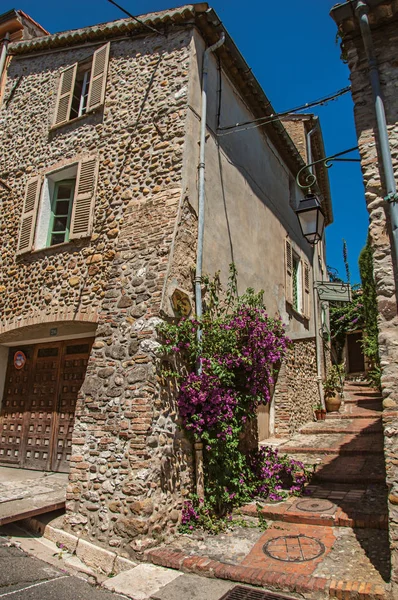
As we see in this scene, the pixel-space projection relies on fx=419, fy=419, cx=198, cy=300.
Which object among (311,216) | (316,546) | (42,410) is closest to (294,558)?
(316,546)

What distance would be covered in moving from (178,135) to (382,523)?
6015 mm

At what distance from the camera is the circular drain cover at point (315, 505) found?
525 cm

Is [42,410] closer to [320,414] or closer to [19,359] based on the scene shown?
[19,359]

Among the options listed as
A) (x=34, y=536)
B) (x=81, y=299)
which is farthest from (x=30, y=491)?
(x=81, y=299)

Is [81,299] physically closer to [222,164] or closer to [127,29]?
[222,164]

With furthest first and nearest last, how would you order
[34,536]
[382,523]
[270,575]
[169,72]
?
[169,72] → [34,536] → [382,523] → [270,575]

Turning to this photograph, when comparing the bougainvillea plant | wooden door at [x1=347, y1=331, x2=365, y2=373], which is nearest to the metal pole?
the bougainvillea plant

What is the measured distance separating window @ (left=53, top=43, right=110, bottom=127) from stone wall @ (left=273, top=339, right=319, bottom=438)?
644 cm

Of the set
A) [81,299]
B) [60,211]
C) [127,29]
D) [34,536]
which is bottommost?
[34,536]

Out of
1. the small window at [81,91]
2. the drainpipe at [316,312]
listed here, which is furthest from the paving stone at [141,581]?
the drainpipe at [316,312]

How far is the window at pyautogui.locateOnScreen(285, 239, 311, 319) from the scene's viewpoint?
10.9 m

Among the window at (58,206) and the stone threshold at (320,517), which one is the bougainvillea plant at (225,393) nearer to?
the stone threshold at (320,517)

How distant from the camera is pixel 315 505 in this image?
213 inches

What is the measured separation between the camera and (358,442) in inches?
328
